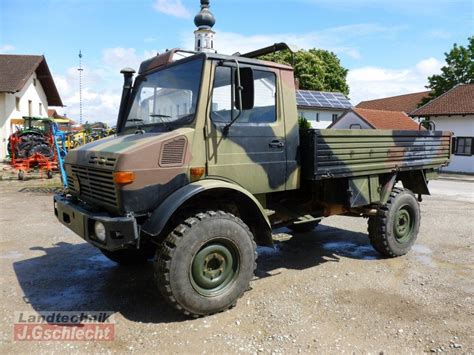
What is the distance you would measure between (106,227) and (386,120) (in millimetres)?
26591

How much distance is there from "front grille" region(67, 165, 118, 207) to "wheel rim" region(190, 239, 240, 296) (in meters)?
0.94

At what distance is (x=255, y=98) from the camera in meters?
4.30

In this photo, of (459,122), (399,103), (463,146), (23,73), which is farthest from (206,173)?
(399,103)

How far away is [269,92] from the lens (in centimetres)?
449

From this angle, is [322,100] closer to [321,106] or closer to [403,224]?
[321,106]

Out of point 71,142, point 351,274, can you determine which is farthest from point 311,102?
point 351,274

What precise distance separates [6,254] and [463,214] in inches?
345

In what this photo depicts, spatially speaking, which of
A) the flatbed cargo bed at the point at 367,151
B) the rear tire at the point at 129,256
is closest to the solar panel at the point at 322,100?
the flatbed cargo bed at the point at 367,151

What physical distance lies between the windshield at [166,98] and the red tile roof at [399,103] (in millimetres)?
42860

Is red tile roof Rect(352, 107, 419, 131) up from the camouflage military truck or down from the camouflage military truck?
up

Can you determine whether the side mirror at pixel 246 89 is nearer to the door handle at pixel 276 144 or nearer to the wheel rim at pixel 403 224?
the door handle at pixel 276 144

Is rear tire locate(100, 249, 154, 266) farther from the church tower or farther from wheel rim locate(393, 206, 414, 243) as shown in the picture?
the church tower

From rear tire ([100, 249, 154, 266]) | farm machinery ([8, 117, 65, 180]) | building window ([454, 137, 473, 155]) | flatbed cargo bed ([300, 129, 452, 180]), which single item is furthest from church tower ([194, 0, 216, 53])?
rear tire ([100, 249, 154, 266])

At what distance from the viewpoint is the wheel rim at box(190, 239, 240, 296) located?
12.6 ft
